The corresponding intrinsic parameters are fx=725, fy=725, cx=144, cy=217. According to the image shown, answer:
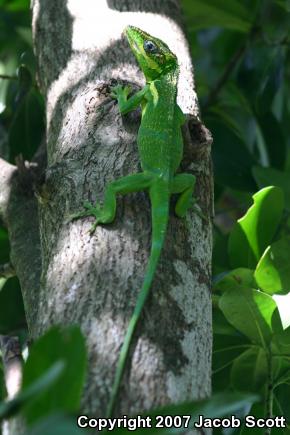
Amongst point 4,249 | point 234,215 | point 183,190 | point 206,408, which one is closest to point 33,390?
point 206,408

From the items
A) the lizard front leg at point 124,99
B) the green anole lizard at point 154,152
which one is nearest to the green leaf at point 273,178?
the green anole lizard at point 154,152

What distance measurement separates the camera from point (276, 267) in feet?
9.01

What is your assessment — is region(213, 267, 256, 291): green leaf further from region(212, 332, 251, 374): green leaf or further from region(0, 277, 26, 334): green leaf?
region(0, 277, 26, 334): green leaf

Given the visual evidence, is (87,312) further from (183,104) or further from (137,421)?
(183,104)

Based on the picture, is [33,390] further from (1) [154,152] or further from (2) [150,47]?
(2) [150,47]

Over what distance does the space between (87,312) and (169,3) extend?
204 centimetres

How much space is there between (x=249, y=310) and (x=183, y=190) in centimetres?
48

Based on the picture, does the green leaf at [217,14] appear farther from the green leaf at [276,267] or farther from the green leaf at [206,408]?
the green leaf at [206,408]

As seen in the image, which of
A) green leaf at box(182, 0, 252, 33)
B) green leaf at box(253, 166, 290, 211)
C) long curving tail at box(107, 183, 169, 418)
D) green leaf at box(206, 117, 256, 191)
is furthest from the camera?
green leaf at box(182, 0, 252, 33)

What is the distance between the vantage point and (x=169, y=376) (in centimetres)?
184

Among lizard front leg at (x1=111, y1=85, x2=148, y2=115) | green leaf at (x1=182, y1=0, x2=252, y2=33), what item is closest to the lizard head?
lizard front leg at (x1=111, y1=85, x2=148, y2=115)

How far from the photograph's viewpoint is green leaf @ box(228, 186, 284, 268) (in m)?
2.91

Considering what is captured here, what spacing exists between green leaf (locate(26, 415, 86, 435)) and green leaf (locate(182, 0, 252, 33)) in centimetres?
380

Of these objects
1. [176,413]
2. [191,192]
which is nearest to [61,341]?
[176,413]
